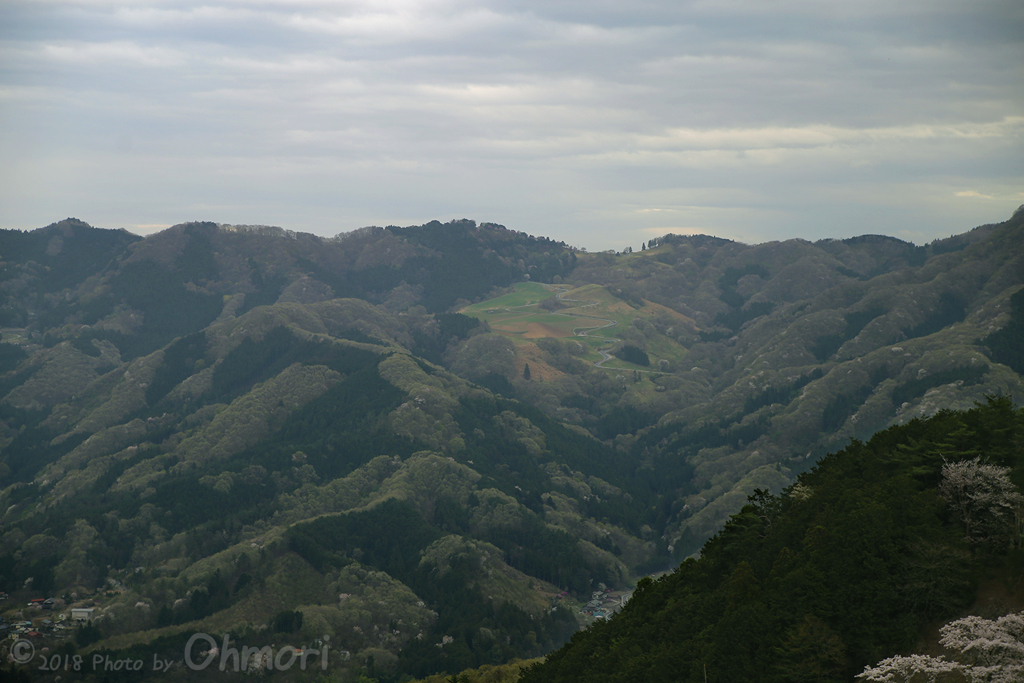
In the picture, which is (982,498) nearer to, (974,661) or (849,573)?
(849,573)

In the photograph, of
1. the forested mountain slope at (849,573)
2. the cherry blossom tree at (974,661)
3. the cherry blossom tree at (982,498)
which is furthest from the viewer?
the cherry blossom tree at (982,498)

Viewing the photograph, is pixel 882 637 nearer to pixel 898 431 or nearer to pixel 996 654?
pixel 996 654

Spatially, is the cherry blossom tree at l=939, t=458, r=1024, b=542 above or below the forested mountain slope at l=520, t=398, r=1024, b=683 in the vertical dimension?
above

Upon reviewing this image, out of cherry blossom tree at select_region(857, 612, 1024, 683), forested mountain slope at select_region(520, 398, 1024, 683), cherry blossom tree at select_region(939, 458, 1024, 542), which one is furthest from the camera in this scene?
cherry blossom tree at select_region(939, 458, 1024, 542)

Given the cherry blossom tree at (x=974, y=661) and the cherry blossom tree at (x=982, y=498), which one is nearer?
the cherry blossom tree at (x=974, y=661)

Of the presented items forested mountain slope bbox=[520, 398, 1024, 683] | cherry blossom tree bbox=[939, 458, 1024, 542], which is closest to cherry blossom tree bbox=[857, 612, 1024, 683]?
forested mountain slope bbox=[520, 398, 1024, 683]

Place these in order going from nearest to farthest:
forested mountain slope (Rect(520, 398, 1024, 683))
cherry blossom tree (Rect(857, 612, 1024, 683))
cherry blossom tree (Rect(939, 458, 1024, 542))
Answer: cherry blossom tree (Rect(857, 612, 1024, 683)) → forested mountain slope (Rect(520, 398, 1024, 683)) → cherry blossom tree (Rect(939, 458, 1024, 542))

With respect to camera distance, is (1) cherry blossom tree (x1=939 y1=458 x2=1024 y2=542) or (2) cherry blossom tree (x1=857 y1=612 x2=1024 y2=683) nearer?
(2) cherry blossom tree (x1=857 y1=612 x2=1024 y2=683)

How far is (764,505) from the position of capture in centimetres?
12394

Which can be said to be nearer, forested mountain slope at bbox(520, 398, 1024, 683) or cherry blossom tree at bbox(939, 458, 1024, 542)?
forested mountain slope at bbox(520, 398, 1024, 683)

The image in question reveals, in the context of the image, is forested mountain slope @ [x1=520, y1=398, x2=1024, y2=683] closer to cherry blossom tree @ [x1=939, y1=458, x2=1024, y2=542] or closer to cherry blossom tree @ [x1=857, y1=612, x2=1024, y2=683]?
cherry blossom tree @ [x1=939, y1=458, x2=1024, y2=542]

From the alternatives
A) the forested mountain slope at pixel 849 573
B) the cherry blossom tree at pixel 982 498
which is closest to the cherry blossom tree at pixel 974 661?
the forested mountain slope at pixel 849 573

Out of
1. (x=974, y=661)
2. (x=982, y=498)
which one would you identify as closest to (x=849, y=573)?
(x=982, y=498)

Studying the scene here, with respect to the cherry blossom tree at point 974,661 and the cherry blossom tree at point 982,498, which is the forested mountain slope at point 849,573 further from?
the cherry blossom tree at point 974,661
